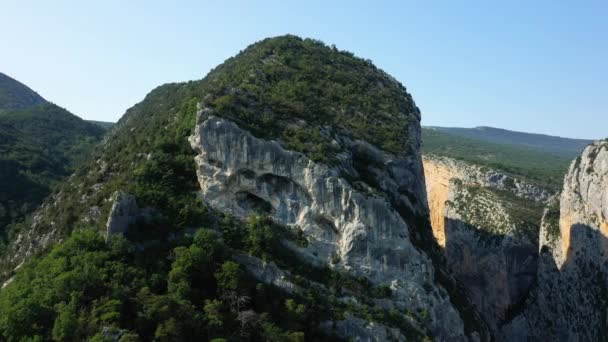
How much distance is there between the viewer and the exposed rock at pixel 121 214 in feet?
107

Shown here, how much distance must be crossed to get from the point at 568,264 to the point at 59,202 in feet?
179

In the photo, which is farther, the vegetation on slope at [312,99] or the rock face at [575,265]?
the rock face at [575,265]

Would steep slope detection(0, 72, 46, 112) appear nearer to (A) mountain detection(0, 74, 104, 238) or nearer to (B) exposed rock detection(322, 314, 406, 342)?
(A) mountain detection(0, 74, 104, 238)

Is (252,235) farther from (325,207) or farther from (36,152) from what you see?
(36,152)

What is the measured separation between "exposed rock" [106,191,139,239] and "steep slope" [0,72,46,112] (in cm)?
14768

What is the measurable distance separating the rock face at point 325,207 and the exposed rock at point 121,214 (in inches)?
248

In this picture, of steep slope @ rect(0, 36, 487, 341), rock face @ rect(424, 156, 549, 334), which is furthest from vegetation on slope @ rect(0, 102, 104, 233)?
rock face @ rect(424, 156, 549, 334)

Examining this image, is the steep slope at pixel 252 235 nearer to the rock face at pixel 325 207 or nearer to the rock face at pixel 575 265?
the rock face at pixel 325 207

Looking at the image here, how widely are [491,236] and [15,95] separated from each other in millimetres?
166992

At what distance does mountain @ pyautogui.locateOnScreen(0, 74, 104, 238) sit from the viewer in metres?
67.1

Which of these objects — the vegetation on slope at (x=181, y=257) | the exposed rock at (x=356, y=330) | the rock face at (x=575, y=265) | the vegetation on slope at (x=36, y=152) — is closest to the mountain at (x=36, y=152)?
the vegetation on slope at (x=36, y=152)

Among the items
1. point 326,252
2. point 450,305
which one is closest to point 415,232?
point 450,305

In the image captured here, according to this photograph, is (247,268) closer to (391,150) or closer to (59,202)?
(391,150)

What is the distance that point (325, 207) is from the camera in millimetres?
38531
